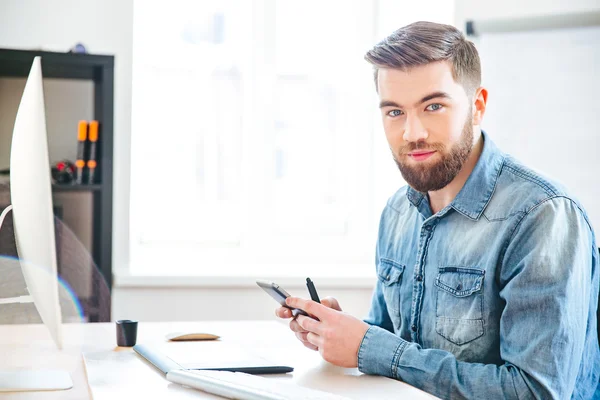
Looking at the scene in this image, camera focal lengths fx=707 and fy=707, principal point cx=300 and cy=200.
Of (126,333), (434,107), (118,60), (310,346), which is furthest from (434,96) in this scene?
(118,60)

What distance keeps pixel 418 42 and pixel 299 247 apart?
2.09m

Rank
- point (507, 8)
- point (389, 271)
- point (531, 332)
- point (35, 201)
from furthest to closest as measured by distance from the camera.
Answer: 1. point (507, 8)
2. point (389, 271)
3. point (531, 332)
4. point (35, 201)

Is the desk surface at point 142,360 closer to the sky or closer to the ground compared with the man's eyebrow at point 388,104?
closer to the ground

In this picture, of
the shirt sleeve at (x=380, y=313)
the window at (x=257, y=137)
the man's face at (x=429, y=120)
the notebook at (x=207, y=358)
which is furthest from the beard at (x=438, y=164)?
the window at (x=257, y=137)

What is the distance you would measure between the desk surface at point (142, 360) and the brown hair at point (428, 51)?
62cm

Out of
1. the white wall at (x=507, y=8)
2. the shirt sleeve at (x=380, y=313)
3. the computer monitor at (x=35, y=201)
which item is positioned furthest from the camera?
the white wall at (x=507, y=8)

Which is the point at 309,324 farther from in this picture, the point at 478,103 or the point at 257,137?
the point at 257,137

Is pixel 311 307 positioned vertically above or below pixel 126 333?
above

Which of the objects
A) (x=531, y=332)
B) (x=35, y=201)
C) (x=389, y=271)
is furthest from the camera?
(x=389, y=271)

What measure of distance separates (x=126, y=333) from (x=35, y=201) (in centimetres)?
72

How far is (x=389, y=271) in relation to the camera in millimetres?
1626

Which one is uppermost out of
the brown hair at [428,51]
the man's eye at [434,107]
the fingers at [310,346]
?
the brown hair at [428,51]

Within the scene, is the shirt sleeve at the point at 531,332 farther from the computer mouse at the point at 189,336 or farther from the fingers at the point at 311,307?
the computer mouse at the point at 189,336

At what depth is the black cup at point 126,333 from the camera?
1.51m
